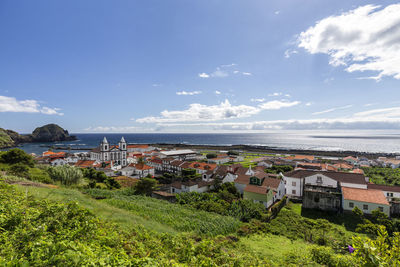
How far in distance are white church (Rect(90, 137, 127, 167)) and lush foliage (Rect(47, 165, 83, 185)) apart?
40.6 meters

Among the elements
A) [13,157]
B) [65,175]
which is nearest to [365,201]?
[65,175]

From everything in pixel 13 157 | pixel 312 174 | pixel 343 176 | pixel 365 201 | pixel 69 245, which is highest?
pixel 69 245

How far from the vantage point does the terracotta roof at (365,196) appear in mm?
21725

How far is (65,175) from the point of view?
26.5m

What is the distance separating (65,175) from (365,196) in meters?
40.9

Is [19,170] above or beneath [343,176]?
above

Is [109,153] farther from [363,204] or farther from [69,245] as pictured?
[69,245]

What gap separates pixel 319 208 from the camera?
2438cm

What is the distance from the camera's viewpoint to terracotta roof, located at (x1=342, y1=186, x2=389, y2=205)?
21.7 metres

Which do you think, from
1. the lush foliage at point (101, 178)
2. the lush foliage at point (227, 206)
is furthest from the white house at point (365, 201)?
the lush foliage at point (101, 178)

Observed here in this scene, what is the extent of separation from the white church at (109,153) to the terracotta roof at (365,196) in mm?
65104

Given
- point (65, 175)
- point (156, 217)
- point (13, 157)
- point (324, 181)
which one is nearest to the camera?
point (156, 217)

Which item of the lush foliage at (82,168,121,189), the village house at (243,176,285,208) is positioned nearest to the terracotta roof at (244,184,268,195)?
the village house at (243,176,285,208)

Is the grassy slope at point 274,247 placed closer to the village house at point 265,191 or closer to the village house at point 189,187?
the village house at point 265,191
